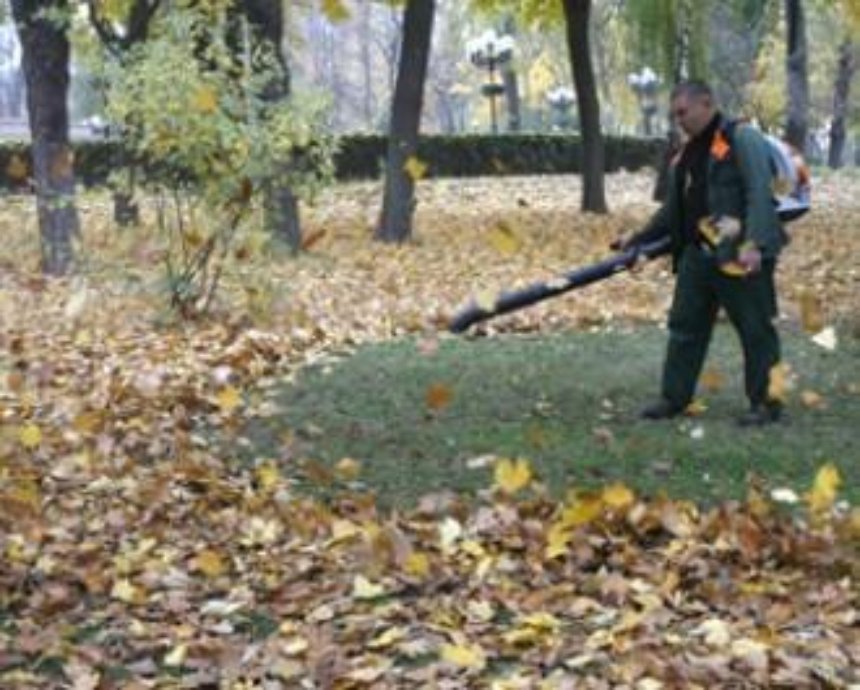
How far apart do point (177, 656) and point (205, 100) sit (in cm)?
641

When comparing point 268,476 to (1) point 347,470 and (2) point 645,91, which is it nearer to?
(1) point 347,470

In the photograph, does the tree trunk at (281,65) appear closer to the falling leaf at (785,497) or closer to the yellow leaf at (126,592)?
the falling leaf at (785,497)

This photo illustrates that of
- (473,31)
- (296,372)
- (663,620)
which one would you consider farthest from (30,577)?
(473,31)

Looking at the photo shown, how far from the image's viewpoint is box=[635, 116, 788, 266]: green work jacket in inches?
289

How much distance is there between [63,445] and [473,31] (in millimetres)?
42840

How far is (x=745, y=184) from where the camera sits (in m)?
7.40

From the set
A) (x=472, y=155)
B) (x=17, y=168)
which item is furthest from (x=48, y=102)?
(x=472, y=155)

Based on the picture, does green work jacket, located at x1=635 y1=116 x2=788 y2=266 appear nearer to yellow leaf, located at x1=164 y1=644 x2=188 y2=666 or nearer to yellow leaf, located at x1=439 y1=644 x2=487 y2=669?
yellow leaf, located at x1=439 y1=644 x2=487 y2=669

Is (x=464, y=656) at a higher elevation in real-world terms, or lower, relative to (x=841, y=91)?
lower

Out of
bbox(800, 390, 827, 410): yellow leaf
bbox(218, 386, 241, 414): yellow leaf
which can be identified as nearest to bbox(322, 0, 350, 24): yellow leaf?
bbox(218, 386, 241, 414): yellow leaf

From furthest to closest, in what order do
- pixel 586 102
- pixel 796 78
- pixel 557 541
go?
pixel 796 78 → pixel 586 102 → pixel 557 541

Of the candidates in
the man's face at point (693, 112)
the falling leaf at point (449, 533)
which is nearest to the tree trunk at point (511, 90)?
the man's face at point (693, 112)

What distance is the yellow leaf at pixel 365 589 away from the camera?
5.62m

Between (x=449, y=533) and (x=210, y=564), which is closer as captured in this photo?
(x=210, y=564)
